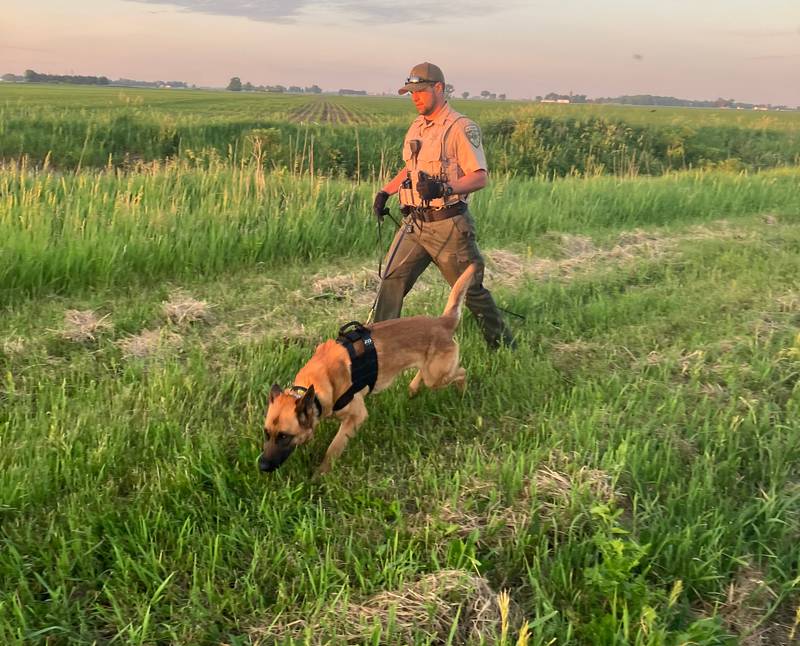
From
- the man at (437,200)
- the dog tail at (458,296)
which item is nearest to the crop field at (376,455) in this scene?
the dog tail at (458,296)

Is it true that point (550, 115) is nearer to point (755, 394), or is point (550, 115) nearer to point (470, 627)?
point (755, 394)

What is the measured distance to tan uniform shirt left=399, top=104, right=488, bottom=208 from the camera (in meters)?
4.41

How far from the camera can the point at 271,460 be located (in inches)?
117

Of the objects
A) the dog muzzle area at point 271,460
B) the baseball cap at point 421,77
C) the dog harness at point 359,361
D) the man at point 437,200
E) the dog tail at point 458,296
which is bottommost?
the dog muzzle area at point 271,460

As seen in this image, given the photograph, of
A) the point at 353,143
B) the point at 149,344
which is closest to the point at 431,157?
the point at 149,344

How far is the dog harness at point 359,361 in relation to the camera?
11.3 ft

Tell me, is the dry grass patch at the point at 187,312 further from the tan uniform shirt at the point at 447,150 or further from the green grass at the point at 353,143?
the green grass at the point at 353,143

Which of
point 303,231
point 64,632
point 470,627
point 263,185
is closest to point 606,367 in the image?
point 470,627

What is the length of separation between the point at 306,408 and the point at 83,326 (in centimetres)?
298

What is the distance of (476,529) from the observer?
263 cm

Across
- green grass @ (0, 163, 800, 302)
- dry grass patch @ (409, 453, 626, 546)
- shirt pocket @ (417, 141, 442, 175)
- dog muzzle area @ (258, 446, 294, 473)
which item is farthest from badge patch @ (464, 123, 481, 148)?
green grass @ (0, 163, 800, 302)

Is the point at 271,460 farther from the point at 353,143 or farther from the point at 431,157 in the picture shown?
the point at 353,143

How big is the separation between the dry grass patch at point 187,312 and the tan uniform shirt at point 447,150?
7.98ft

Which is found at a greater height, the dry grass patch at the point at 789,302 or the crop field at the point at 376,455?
the dry grass patch at the point at 789,302
